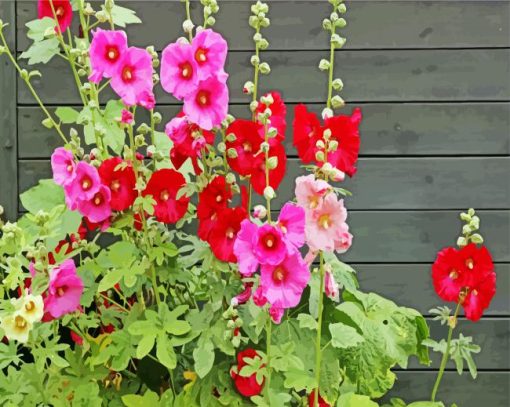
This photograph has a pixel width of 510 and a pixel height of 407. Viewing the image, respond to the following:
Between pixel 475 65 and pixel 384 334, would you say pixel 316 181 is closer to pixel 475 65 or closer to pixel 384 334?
pixel 384 334

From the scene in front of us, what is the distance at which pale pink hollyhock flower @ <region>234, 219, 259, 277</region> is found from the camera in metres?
1.03

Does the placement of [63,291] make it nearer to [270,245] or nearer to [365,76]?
[270,245]

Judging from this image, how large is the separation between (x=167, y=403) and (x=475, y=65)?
1.18 meters

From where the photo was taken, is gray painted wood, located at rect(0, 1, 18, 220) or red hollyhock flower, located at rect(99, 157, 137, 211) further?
gray painted wood, located at rect(0, 1, 18, 220)

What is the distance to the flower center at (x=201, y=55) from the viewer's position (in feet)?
3.66

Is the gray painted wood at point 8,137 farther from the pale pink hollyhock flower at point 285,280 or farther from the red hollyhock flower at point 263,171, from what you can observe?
the pale pink hollyhock flower at point 285,280

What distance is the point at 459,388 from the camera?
196cm

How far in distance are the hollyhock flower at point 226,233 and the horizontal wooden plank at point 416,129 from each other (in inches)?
31.1

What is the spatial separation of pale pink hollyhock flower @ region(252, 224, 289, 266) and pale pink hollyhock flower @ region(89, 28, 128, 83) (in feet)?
1.12

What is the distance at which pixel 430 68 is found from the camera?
193 cm

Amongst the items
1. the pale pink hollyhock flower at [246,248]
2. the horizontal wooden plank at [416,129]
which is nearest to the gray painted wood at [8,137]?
the horizontal wooden plank at [416,129]

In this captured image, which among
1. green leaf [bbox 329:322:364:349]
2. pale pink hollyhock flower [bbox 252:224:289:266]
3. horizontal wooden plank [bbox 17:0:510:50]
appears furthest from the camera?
horizontal wooden plank [bbox 17:0:510:50]

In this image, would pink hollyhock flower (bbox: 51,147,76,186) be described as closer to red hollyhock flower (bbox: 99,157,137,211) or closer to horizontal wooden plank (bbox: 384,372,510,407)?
red hollyhock flower (bbox: 99,157,137,211)

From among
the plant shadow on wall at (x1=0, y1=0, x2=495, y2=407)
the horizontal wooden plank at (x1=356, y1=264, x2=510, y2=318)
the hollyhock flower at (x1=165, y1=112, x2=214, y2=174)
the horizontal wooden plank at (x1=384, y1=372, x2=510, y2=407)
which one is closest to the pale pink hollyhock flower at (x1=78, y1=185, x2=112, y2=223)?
the plant shadow on wall at (x1=0, y1=0, x2=495, y2=407)
